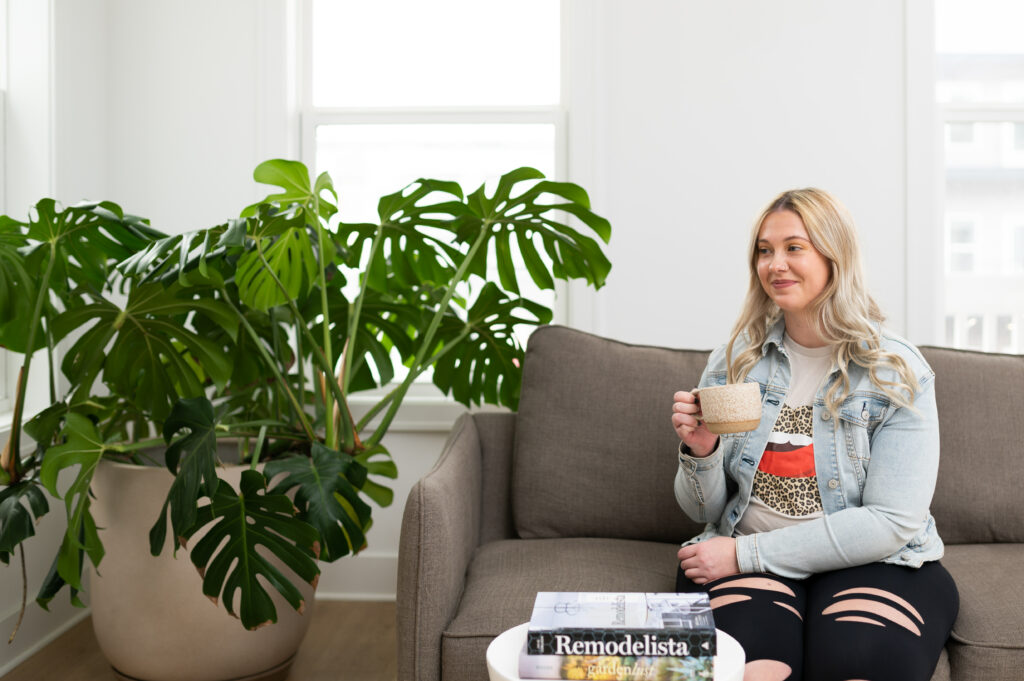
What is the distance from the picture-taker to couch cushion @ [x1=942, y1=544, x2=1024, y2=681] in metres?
1.42

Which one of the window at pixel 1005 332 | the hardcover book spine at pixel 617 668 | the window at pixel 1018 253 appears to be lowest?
the hardcover book spine at pixel 617 668

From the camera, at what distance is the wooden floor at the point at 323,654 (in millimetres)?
2059

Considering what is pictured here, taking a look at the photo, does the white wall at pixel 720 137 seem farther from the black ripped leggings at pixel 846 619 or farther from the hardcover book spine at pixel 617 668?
the hardcover book spine at pixel 617 668

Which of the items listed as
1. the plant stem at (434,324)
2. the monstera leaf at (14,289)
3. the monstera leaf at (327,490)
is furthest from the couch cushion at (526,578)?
the monstera leaf at (14,289)

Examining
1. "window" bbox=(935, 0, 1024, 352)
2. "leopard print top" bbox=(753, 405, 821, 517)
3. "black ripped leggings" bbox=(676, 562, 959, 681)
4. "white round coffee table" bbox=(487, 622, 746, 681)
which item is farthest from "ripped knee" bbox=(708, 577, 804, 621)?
"window" bbox=(935, 0, 1024, 352)

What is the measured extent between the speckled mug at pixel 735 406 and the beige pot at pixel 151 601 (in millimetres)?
1092

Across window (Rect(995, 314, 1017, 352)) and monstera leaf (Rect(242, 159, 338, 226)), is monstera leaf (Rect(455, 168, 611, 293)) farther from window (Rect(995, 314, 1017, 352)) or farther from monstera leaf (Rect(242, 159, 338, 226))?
window (Rect(995, 314, 1017, 352))

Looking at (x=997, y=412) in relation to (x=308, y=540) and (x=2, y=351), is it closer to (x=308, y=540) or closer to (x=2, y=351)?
(x=308, y=540)

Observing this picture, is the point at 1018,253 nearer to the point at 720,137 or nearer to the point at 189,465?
the point at 720,137

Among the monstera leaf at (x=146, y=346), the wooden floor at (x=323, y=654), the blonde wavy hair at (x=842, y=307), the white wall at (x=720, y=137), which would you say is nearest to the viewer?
the blonde wavy hair at (x=842, y=307)

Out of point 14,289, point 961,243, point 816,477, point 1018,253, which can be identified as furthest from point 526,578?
point 1018,253

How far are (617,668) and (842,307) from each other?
0.87 m

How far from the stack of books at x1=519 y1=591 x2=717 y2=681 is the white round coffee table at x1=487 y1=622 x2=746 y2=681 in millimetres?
25

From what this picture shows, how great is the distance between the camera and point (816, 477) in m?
1.50
